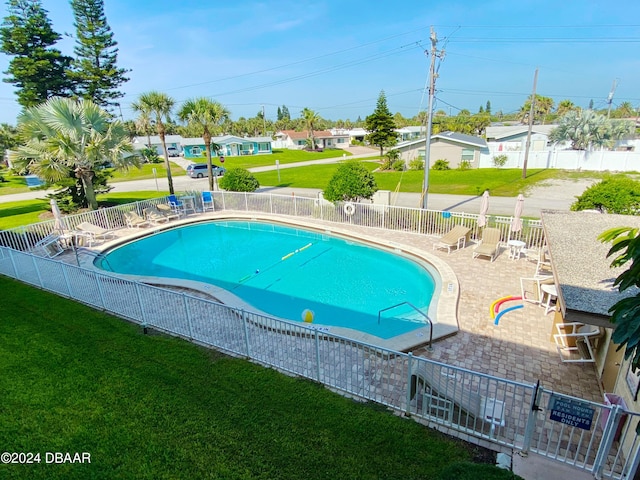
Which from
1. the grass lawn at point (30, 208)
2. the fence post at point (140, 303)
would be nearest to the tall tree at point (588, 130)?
the grass lawn at point (30, 208)

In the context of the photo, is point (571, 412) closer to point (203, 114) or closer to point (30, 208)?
point (203, 114)

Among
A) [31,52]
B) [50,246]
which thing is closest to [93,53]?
[31,52]

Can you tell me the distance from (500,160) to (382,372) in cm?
3188

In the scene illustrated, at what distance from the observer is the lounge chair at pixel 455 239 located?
37.6 ft

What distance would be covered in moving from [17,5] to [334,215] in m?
29.4

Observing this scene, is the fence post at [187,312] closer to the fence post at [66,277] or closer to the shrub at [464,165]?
the fence post at [66,277]

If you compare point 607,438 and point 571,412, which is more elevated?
point 571,412

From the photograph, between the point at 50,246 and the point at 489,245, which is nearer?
the point at 489,245

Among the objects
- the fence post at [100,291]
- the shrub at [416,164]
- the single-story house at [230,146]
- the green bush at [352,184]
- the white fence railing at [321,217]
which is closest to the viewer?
the fence post at [100,291]

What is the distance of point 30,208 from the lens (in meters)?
21.3

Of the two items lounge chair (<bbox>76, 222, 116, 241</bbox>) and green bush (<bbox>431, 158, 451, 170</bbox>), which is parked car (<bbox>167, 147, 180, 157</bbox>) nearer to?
green bush (<bbox>431, 158, 451, 170</bbox>)

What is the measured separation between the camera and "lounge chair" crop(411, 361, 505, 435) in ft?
13.9

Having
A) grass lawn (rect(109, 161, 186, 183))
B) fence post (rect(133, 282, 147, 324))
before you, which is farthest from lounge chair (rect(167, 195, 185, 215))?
grass lawn (rect(109, 161, 186, 183))

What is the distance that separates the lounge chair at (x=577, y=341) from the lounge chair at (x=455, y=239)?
520cm
